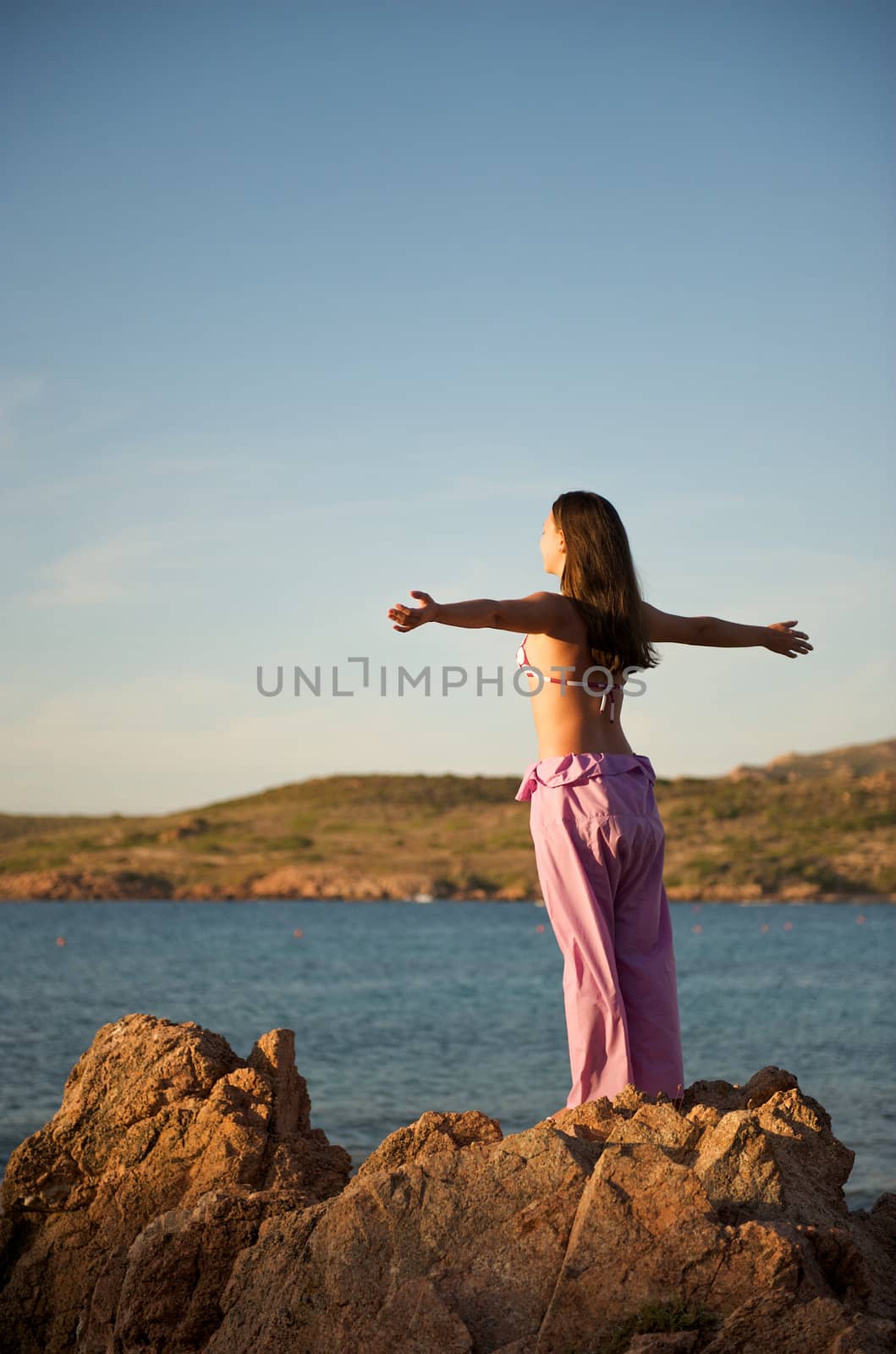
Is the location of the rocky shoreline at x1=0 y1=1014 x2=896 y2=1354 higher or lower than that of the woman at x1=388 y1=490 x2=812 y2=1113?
lower

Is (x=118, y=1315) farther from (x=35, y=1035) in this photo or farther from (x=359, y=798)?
(x=359, y=798)

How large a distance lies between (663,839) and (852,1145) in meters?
11.0

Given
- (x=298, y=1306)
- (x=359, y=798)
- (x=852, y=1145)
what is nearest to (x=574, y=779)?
(x=298, y=1306)

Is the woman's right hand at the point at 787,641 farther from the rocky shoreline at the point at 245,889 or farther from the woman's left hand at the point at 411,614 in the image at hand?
the rocky shoreline at the point at 245,889

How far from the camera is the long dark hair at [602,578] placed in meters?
4.88

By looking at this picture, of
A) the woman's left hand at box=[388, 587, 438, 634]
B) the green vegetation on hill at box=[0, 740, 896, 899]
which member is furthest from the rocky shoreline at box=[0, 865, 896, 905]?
the woman's left hand at box=[388, 587, 438, 634]

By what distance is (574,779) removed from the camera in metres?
4.80

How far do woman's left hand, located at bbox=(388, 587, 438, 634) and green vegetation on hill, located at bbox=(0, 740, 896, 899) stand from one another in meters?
84.1

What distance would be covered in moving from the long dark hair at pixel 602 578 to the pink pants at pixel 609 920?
1.39 ft

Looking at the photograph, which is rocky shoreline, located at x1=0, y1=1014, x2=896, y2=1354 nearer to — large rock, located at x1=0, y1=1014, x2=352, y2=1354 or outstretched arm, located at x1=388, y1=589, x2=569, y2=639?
large rock, located at x1=0, y1=1014, x2=352, y2=1354

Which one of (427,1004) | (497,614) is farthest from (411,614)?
(427,1004)

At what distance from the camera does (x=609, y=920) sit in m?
4.76

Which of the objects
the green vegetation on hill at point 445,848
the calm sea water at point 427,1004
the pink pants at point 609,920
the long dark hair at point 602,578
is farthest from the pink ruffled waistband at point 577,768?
the green vegetation on hill at point 445,848

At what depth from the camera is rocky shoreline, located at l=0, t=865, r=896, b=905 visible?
93812mm
